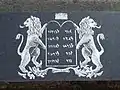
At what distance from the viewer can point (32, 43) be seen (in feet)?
7.73

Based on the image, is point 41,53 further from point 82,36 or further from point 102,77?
point 102,77

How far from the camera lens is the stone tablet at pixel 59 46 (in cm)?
230

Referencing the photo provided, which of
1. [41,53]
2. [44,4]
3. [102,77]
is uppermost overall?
[44,4]

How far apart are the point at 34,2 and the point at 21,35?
326 millimetres

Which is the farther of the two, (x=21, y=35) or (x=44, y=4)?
(x=44, y=4)

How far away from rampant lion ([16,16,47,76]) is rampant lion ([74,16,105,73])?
0.93 ft

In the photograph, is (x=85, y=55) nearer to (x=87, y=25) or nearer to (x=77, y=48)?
(x=77, y=48)

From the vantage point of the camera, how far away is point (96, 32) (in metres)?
2.38

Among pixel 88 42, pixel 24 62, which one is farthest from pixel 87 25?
pixel 24 62

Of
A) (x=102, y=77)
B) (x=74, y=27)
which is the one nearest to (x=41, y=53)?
(x=74, y=27)

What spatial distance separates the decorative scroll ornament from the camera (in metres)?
2.30

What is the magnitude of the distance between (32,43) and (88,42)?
0.43 meters

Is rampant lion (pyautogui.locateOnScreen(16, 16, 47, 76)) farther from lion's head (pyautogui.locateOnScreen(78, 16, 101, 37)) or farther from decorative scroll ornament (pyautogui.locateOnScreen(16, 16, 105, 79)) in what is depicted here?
lion's head (pyautogui.locateOnScreen(78, 16, 101, 37))

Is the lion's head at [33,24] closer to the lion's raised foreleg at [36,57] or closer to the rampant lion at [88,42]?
the lion's raised foreleg at [36,57]
